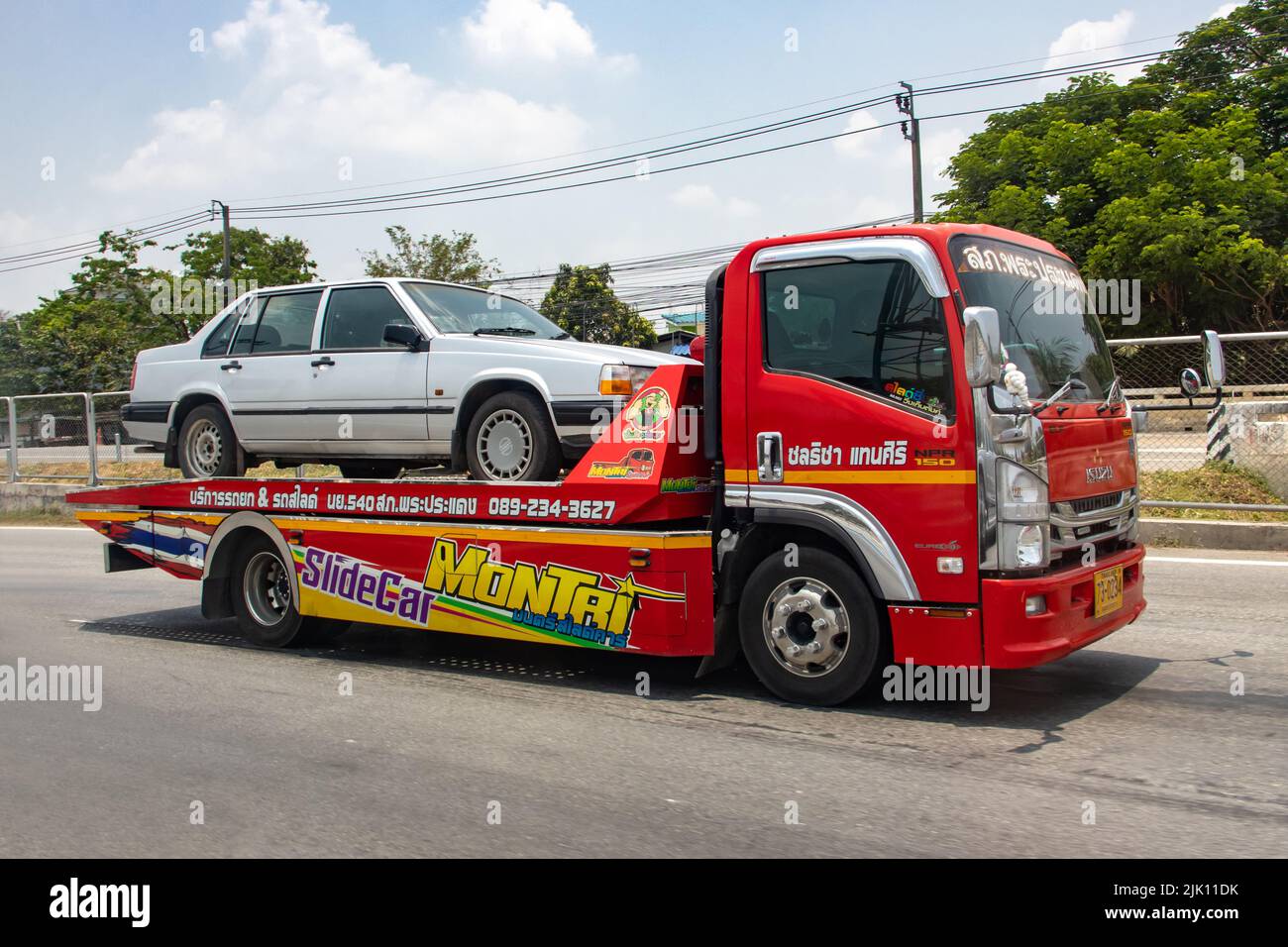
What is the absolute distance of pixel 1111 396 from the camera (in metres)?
5.88

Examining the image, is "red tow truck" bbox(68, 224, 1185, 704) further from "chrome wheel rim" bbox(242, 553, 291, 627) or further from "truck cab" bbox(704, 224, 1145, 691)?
"chrome wheel rim" bbox(242, 553, 291, 627)

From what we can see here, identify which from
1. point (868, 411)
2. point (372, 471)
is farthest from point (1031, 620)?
point (372, 471)

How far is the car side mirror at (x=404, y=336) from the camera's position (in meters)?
7.15

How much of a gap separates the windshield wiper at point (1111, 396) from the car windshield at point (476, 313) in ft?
11.4

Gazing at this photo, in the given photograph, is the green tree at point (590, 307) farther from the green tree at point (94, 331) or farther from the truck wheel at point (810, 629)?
the truck wheel at point (810, 629)

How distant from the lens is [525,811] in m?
4.34

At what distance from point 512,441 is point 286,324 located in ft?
7.44

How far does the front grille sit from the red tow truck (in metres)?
0.02

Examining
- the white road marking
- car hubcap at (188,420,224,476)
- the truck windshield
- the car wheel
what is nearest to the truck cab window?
the truck windshield

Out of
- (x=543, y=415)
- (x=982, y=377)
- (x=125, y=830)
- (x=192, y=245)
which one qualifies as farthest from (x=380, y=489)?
(x=192, y=245)

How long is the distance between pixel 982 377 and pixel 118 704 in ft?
16.4

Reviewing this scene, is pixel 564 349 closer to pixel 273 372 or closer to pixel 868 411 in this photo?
pixel 868 411
